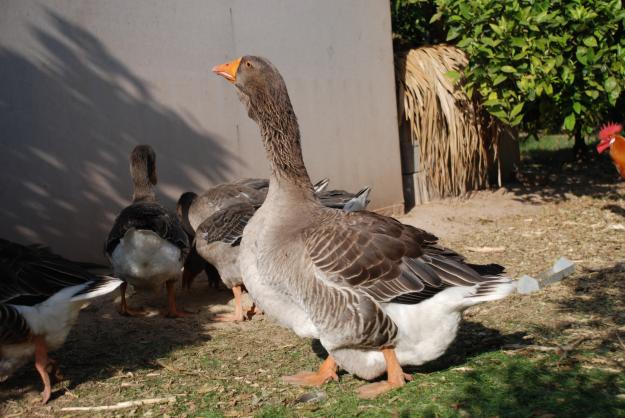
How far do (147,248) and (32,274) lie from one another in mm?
1675

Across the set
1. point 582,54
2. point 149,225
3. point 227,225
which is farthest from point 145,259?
point 582,54

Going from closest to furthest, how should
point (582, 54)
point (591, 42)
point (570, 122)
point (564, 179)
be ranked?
point (591, 42) → point (582, 54) → point (570, 122) → point (564, 179)

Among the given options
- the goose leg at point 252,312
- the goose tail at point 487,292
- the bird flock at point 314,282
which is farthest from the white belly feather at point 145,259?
the goose tail at point 487,292

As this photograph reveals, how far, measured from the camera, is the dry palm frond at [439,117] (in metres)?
10.2

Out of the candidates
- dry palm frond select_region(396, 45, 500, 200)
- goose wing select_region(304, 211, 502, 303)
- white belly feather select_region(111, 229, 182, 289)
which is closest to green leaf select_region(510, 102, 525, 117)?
dry palm frond select_region(396, 45, 500, 200)

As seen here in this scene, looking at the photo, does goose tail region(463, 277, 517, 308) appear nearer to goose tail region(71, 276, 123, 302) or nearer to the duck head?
goose tail region(71, 276, 123, 302)

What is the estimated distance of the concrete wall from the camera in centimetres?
662

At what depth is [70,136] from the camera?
6906 mm

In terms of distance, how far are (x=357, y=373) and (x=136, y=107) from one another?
4138mm

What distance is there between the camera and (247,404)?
4.33m

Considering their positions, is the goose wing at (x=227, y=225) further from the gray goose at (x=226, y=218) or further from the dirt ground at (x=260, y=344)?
the dirt ground at (x=260, y=344)

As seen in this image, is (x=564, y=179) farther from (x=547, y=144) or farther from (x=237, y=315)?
(x=237, y=315)

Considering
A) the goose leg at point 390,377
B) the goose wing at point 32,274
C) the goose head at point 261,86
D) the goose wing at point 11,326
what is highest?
the goose head at point 261,86

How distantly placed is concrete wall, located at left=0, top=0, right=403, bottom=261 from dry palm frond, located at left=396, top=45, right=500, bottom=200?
95 cm
